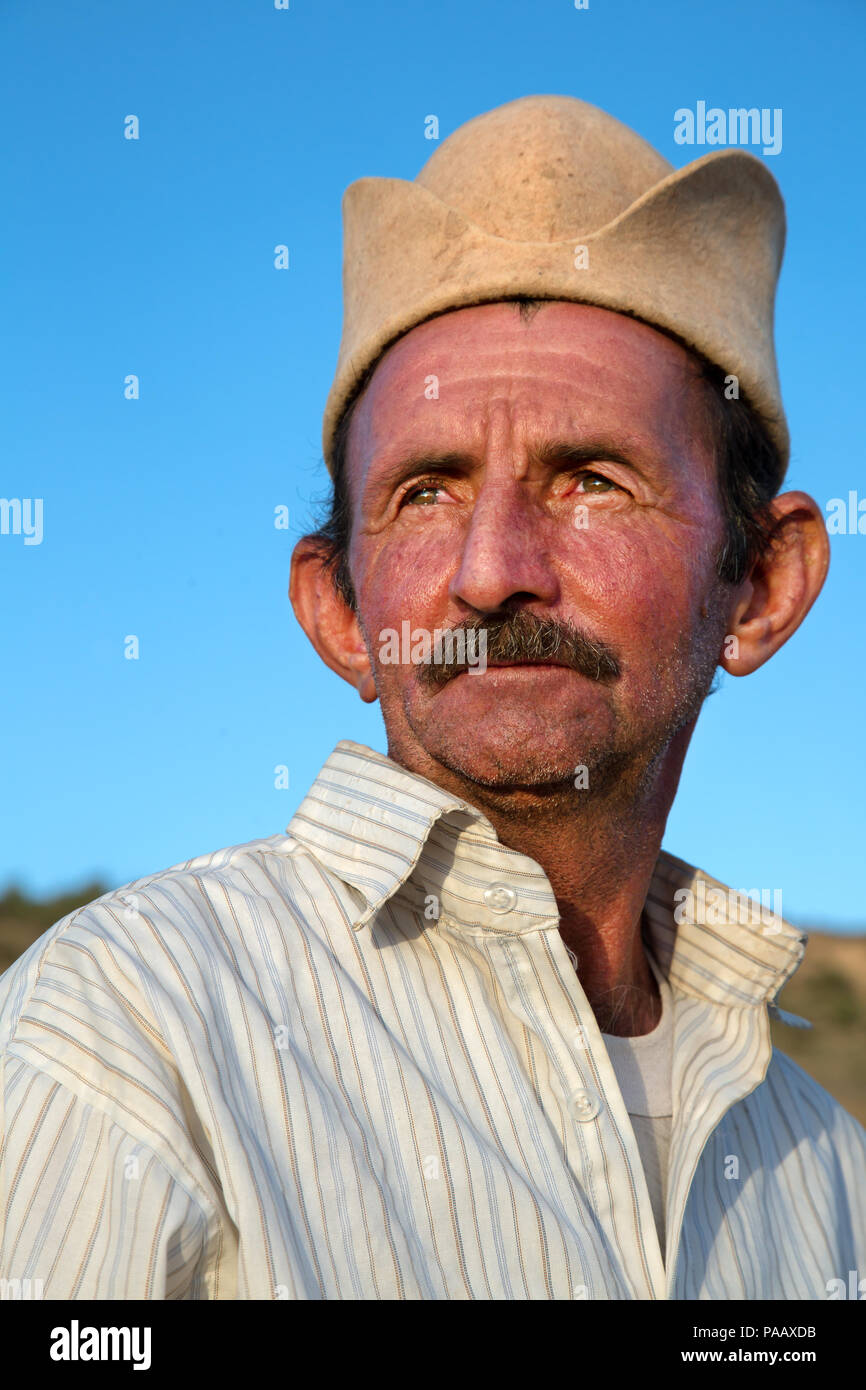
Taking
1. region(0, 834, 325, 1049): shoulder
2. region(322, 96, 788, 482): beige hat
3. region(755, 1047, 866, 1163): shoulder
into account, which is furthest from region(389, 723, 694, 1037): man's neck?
region(322, 96, 788, 482): beige hat

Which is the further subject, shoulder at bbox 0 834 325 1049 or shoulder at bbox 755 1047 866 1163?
shoulder at bbox 755 1047 866 1163

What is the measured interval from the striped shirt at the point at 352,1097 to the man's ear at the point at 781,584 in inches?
40.4

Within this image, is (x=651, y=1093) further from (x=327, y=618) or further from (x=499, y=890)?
(x=327, y=618)

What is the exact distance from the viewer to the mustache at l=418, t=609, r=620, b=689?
8.42 feet

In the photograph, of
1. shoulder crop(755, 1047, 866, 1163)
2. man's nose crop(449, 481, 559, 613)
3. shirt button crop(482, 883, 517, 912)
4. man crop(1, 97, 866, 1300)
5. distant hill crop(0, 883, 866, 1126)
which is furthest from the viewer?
distant hill crop(0, 883, 866, 1126)

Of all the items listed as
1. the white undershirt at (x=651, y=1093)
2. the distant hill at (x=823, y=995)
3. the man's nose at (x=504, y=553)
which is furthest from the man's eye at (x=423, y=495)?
the distant hill at (x=823, y=995)

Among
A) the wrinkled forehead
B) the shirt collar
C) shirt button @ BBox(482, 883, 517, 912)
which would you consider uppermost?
the wrinkled forehead

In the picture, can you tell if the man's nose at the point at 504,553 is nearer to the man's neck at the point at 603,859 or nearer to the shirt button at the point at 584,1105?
the man's neck at the point at 603,859

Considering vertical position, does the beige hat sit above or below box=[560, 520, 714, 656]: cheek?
above

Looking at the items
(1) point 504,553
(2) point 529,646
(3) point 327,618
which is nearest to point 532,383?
(1) point 504,553

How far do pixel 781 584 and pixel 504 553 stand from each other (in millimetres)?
1158

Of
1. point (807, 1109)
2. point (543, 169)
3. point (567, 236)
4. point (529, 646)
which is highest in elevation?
point (543, 169)

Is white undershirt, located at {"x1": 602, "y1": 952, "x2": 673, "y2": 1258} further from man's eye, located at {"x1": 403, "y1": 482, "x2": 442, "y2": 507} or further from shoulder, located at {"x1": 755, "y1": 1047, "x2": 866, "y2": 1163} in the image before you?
man's eye, located at {"x1": 403, "y1": 482, "x2": 442, "y2": 507}

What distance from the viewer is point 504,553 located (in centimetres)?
255
